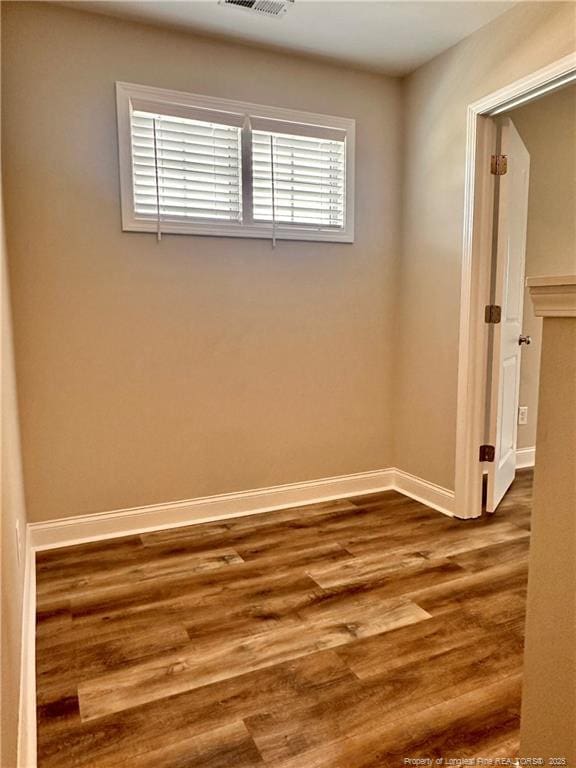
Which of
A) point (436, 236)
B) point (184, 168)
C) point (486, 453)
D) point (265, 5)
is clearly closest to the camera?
point (265, 5)

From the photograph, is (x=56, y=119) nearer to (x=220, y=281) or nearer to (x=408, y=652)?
(x=220, y=281)

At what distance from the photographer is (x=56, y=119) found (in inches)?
96.2

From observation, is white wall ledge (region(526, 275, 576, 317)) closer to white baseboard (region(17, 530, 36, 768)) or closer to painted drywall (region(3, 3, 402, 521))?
white baseboard (region(17, 530, 36, 768))

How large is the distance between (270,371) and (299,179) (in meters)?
1.14

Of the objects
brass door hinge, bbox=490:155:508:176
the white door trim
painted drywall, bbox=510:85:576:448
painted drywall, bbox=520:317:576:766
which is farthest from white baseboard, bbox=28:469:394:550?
painted drywall, bbox=520:317:576:766

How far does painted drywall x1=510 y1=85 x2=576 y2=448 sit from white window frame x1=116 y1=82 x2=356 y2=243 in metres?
1.45

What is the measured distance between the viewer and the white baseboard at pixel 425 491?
3031mm

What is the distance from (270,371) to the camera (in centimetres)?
304

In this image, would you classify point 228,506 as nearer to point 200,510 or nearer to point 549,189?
point 200,510

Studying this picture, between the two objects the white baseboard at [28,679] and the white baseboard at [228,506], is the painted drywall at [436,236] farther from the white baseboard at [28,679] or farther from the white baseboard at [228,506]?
the white baseboard at [28,679]

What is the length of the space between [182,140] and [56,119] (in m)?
0.60

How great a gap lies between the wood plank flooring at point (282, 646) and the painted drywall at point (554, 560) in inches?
13.8

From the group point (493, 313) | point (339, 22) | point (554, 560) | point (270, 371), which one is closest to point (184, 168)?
point (339, 22)

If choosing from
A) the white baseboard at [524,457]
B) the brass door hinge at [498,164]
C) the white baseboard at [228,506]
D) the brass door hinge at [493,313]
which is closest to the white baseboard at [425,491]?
the white baseboard at [228,506]
